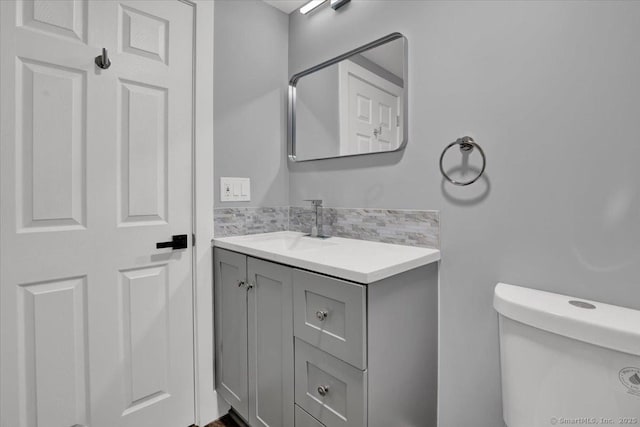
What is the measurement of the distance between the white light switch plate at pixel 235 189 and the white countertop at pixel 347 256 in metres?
0.21

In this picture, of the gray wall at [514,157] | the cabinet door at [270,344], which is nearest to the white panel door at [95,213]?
the cabinet door at [270,344]

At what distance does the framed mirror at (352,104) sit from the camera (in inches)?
52.0

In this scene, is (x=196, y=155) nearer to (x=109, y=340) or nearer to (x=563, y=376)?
(x=109, y=340)

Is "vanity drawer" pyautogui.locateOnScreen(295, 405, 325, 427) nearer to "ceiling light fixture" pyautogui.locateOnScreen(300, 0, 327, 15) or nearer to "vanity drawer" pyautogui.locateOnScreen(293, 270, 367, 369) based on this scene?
"vanity drawer" pyautogui.locateOnScreen(293, 270, 367, 369)

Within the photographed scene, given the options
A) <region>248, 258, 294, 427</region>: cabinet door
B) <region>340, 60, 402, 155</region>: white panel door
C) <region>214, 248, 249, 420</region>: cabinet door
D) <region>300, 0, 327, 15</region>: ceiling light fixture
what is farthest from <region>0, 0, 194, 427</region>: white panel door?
<region>340, 60, 402, 155</region>: white panel door

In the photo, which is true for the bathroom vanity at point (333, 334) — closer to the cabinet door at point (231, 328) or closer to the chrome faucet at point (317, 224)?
the cabinet door at point (231, 328)

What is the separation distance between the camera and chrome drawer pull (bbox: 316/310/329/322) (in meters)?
0.94

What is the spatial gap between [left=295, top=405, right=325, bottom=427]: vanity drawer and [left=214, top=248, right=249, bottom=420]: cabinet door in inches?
13.8

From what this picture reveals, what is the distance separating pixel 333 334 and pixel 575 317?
63 centimetres

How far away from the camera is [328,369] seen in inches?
36.8

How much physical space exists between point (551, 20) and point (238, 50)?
1359mm

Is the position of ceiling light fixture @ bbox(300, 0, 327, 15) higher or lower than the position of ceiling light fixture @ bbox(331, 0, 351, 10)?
higher

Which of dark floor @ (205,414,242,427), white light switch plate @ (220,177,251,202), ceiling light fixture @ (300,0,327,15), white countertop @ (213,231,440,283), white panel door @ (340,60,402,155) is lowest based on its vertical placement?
dark floor @ (205,414,242,427)

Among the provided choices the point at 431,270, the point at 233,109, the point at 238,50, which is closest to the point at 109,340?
the point at 233,109
